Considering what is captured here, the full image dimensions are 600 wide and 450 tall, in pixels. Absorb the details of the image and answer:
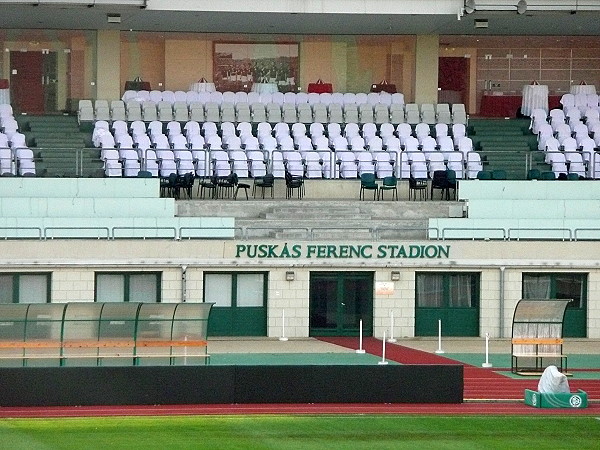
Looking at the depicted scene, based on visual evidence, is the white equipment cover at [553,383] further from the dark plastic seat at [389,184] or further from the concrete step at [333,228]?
the dark plastic seat at [389,184]

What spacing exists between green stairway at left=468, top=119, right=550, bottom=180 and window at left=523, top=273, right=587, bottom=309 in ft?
23.1

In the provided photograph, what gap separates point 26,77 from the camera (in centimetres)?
5356

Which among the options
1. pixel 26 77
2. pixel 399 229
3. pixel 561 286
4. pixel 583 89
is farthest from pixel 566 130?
pixel 26 77

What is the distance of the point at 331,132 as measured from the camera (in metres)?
50.8

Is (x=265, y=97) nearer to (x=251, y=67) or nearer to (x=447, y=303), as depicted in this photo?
(x=251, y=67)

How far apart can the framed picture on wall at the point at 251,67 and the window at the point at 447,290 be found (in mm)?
14614

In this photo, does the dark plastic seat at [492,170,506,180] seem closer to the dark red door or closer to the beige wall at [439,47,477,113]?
the beige wall at [439,47,477,113]

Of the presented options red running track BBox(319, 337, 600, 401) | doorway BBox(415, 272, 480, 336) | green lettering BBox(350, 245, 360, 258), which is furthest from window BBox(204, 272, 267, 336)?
doorway BBox(415, 272, 480, 336)

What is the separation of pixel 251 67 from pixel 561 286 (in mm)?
16592

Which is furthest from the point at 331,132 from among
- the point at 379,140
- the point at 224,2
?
the point at 224,2

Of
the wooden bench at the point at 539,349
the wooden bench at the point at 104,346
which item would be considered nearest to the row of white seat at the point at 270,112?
the wooden bench at the point at 539,349

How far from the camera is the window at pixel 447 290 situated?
4269cm

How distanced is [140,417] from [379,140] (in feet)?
70.2

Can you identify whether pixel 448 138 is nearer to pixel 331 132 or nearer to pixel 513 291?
pixel 331 132
